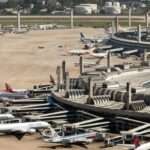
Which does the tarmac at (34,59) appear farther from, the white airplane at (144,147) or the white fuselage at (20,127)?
the white airplane at (144,147)

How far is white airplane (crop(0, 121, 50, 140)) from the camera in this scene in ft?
162

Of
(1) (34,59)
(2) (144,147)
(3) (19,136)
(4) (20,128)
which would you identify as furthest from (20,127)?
(1) (34,59)

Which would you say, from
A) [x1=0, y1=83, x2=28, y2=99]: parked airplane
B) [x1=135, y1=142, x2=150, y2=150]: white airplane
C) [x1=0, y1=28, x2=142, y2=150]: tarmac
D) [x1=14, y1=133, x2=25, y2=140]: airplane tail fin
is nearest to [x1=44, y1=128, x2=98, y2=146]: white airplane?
[x1=0, y1=28, x2=142, y2=150]: tarmac

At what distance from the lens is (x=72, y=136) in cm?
4659

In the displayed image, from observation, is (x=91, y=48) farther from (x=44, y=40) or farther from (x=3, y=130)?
(x=3, y=130)

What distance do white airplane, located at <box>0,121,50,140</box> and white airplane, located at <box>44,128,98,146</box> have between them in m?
1.94

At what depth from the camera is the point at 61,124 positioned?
51125mm

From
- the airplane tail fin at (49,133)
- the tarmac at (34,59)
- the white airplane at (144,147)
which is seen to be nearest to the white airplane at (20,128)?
the tarmac at (34,59)

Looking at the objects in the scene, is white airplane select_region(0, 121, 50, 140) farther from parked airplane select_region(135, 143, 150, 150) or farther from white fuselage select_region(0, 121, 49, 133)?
parked airplane select_region(135, 143, 150, 150)

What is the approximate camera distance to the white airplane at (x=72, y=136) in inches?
1823

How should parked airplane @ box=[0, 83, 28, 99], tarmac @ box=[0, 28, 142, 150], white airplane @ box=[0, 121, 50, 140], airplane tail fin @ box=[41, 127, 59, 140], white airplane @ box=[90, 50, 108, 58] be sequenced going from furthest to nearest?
white airplane @ box=[90, 50, 108, 58], parked airplane @ box=[0, 83, 28, 99], white airplane @ box=[0, 121, 50, 140], tarmac @ box=[0, 28, 142, 150], airplane tail fin @ box=[41, 127, 59, 140]

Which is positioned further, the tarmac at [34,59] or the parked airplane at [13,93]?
the parked airplane at [13,93]

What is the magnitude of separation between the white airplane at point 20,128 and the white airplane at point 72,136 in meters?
1.94

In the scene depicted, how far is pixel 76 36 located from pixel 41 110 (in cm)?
8929
